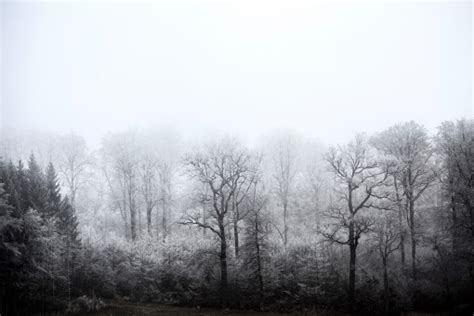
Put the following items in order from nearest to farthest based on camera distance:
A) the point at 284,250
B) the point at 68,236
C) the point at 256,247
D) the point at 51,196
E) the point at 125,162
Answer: the point at 256,247 → the point at 68,236 → the point at 284,250 → the point at 51,196 → the point at 125,162

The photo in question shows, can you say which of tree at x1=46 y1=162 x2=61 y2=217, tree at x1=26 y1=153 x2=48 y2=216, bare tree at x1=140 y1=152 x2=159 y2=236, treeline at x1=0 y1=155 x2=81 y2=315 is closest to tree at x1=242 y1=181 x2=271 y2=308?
treeline at x1=0 y1=155 x2=81 y2=315

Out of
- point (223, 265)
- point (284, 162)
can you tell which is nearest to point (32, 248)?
point (223, 265)

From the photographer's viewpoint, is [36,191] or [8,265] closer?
[8,265]

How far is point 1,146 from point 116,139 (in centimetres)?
1977

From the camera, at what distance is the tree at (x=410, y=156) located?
98.7 ft

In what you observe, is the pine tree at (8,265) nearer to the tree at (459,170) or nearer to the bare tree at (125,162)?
the bare tree at (125,162)

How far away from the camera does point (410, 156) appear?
30.6 meters

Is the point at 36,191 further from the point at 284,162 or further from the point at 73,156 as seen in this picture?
the point at 284,162

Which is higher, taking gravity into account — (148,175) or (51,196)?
(148,175)

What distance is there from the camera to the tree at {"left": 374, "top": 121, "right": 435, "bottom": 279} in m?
30.1

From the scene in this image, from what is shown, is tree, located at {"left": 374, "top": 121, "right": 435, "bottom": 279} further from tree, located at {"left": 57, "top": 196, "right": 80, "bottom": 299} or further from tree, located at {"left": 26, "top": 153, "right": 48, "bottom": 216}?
tree, located at {"left": 26, "top": 153, "right": 48, "bottom": 216}

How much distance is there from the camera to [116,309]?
88.0 feet

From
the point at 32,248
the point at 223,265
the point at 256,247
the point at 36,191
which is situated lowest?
the point at 223,265

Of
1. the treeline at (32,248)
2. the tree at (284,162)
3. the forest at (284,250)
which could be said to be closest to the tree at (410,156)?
the forest at (284,250)
